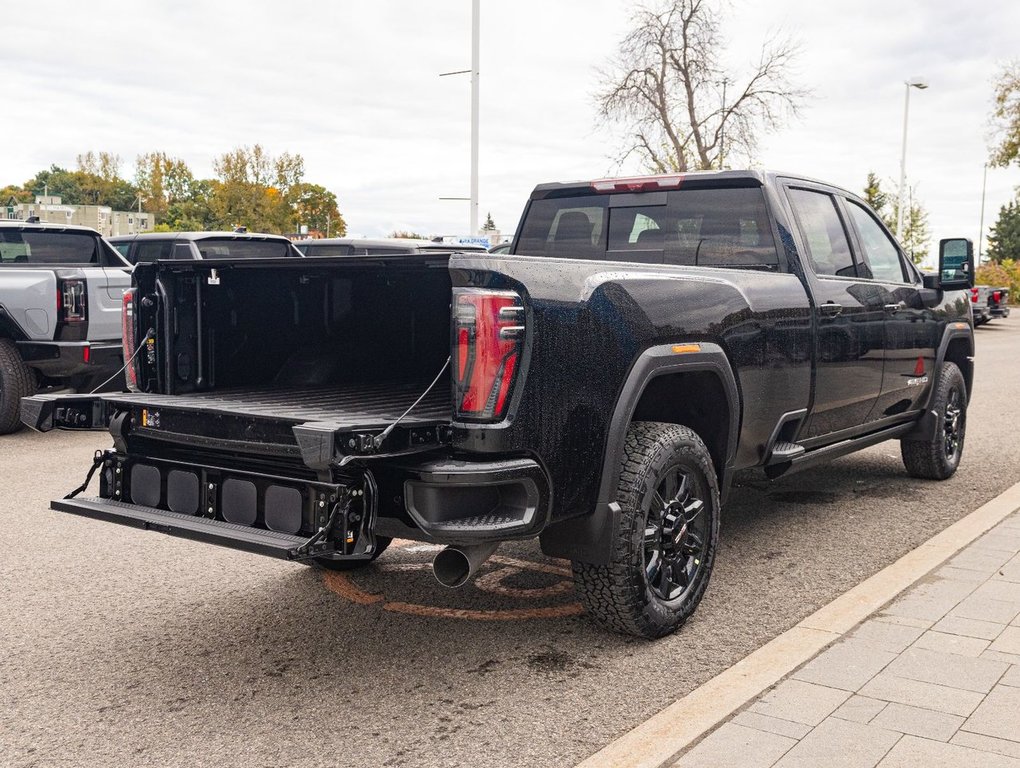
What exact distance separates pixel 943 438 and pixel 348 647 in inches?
191

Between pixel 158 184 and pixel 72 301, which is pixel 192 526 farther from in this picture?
pixel 158 184

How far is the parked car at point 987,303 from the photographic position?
95.1 feet

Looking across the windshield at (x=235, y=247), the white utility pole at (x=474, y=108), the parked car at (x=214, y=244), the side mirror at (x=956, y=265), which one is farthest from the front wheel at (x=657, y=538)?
the white utility pole at (x=474, y=108)

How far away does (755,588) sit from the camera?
16.3ft

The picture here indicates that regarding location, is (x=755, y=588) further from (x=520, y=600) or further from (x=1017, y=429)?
(x=1017, y=429)

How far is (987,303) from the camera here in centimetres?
2927

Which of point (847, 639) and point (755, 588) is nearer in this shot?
point (847, 639)

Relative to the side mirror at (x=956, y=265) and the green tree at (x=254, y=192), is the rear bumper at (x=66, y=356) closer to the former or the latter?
the side mirror at (x=956, y=265)

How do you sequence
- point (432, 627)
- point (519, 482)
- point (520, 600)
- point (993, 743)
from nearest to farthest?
1. point (993, 743)
2. point (519, 482)
3. point (432, 627)
4. point (520, 600)

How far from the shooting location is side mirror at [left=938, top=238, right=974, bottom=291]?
6.90 meters

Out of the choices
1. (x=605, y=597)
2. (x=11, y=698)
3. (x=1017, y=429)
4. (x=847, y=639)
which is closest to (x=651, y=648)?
(x=605, y=597)

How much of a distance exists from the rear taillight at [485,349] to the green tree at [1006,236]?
400 ft

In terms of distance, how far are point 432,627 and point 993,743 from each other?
214 centimetres

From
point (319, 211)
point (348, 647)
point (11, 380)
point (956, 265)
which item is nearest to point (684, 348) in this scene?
point (348, 647)
